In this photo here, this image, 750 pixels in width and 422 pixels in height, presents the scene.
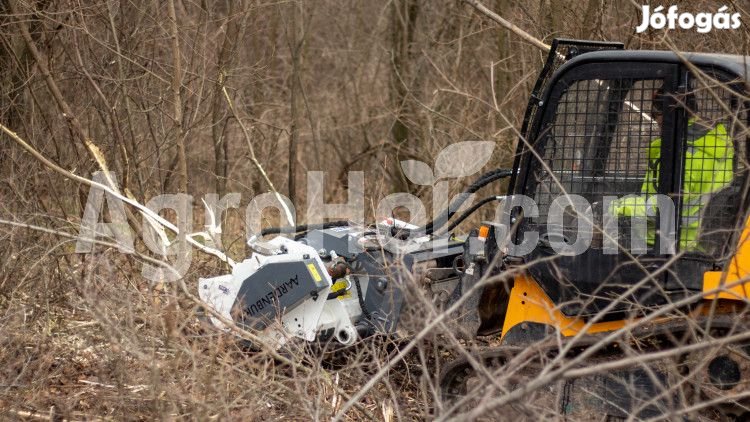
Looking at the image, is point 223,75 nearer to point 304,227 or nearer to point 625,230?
point 304,227

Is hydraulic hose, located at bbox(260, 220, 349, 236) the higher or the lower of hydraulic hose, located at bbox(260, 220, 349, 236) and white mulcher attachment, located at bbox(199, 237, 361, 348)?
the higher

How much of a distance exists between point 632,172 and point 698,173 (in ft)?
1.02

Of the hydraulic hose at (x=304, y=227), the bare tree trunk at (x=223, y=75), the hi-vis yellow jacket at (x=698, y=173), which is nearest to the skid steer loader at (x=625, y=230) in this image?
the hi-vis yellow jacket at (x=698, y=173)

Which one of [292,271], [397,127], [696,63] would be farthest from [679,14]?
[397,127]

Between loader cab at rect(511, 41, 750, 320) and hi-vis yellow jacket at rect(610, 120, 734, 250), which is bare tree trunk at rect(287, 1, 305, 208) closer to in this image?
loader cab at rect(511, 41, 750, 320)

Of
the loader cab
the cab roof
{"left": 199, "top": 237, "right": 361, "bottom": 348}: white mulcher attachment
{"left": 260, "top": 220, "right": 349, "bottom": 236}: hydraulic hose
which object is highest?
the cab roof

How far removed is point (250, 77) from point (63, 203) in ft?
7.85

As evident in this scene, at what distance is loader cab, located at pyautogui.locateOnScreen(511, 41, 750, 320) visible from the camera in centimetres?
412

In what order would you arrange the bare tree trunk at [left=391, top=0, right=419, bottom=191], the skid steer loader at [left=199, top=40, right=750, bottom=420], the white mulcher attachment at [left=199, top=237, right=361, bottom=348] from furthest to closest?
the bare tree trunk at [left=391, top=0, right=419, bottom=191] < the white mulcher attachment at [left=199, top=237, right=361, bottom=348] < the skid steer loader at [left=199, top=40, right=750, bottom=420]

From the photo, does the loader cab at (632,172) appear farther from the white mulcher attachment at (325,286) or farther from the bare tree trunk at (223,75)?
the bare tree trunk at (223,75)

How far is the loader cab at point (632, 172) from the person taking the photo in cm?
412

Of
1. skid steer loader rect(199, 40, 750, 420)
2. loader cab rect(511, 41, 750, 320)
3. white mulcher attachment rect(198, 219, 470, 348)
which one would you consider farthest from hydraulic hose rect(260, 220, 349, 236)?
loader cab rect(511, 41, 750, 320)

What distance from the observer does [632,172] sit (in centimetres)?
435

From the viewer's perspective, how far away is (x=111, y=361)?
16.0 ft
